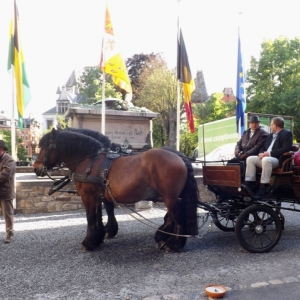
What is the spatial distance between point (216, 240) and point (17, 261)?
10.3ft

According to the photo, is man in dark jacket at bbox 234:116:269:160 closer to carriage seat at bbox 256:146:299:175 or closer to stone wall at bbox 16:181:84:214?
carriage seat at bbox 256:146:299:175

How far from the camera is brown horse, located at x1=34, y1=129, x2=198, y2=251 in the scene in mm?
4918

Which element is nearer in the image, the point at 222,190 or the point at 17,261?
the point at 17,261

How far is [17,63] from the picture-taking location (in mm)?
8719

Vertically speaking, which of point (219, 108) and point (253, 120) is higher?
point (219, 108)

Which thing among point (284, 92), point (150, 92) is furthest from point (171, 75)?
point (284, 92)

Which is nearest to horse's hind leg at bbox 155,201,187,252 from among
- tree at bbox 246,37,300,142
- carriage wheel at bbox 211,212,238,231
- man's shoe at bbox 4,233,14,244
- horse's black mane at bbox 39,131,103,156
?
carriage wheel at bbox 211,212,238,231

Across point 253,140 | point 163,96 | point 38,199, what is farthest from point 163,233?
point 163,96

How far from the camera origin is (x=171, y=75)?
1204 inches

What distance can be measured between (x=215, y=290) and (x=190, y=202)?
5.26ft

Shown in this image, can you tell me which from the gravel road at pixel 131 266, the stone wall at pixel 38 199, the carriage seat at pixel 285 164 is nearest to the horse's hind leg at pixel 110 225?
the gravel road at pixel 131 266

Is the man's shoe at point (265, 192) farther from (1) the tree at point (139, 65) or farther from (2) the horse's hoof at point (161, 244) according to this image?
(1) the tree at point (139, 65)

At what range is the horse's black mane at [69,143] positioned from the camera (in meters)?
5.27

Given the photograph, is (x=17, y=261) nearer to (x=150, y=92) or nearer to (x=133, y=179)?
(x=133, y=179)
